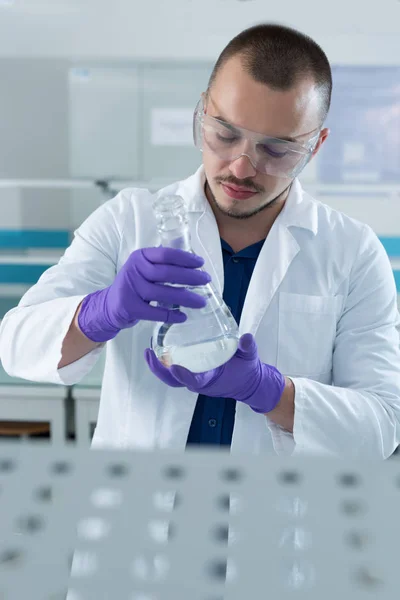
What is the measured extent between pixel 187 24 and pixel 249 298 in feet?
12.7

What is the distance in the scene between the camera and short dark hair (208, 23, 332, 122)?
136 centimetres

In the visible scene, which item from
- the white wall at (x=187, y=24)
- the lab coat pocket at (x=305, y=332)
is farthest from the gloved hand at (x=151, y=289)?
the white wall at (x=187, y=24)

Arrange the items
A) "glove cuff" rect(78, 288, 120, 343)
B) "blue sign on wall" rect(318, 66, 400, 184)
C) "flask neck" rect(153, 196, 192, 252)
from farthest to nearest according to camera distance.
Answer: "blue sign on wall" rect(318, 66, 400, 184)
"glove cuff" rect(78, 288, 120, 343)
"flask neck" rect(153, 196, 192, 252)

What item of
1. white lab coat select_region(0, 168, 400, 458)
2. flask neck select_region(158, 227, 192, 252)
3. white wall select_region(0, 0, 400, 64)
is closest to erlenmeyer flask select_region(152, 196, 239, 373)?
flask neck select_region(158, 227, 192, 252)

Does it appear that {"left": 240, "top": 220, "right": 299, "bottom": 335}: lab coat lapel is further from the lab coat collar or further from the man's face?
the man's face

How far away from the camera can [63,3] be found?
5.18 m

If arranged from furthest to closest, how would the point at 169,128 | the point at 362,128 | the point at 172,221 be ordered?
the point at 362,128, the point at 169,128, the point at 172,221

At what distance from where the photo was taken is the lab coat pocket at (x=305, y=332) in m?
1.55

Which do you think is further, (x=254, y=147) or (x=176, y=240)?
(x=254, y=147)

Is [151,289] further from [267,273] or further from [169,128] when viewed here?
[169,128]

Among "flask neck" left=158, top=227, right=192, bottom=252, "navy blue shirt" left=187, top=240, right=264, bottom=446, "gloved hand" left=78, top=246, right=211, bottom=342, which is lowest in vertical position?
"navy blue shirt" left=187, top=240, right=264, bottom=446

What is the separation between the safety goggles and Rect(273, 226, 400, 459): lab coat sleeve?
1.09 feet

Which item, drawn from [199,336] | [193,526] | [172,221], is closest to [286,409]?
[199,336]

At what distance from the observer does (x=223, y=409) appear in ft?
4.98
